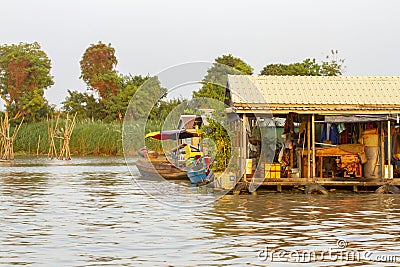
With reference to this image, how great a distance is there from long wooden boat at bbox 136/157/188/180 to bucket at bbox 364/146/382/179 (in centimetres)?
766

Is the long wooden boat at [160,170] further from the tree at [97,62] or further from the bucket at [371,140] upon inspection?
the tree at [97,62]

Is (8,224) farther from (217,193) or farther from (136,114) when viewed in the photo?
(136,114)

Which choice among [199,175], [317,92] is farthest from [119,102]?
[317,92]

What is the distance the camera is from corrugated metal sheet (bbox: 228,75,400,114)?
1689cm

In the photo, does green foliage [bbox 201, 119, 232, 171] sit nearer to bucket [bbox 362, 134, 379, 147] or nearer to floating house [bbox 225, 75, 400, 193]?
floating house [bbox 225, 75, 400, 193]

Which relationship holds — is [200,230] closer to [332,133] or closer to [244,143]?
[244,143]

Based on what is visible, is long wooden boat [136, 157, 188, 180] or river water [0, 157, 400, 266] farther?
long wooden boat [136, 157, 188, 180]

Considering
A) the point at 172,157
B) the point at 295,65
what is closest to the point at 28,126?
the point at 295,65

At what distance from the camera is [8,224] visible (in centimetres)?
1204

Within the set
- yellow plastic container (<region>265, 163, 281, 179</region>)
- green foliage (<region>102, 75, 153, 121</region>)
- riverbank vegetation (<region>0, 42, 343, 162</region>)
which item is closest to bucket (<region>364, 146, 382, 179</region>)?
yellow plastic container (<region>265, 163, 281, 179</region>)

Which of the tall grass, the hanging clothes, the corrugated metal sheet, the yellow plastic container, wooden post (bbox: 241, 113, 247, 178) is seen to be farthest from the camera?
the tall grass

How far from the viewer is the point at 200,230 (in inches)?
444

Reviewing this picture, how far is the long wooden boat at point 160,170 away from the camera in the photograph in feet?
78.8

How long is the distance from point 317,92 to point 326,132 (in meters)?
1.79
